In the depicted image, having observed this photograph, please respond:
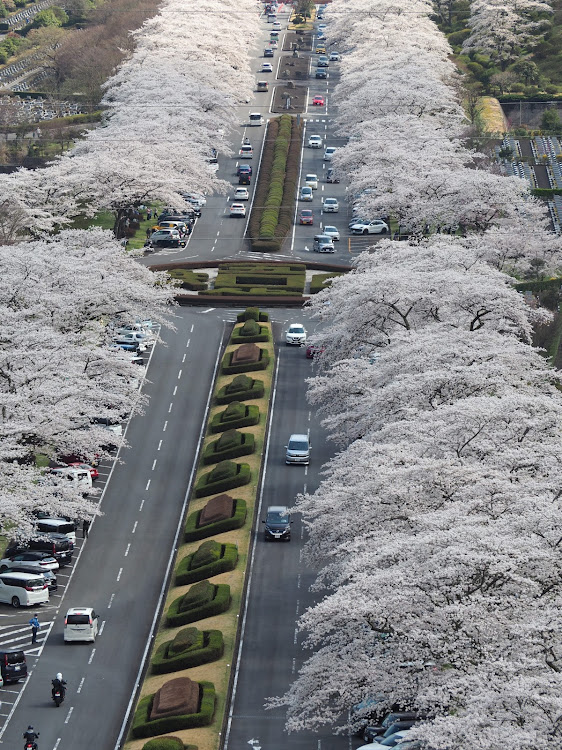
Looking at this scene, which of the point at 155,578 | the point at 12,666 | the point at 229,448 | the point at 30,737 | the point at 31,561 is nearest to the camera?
the point at 30,737

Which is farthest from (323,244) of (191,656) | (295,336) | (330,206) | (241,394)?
(191,656)

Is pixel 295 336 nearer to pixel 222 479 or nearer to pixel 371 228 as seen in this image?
pixel 222 479

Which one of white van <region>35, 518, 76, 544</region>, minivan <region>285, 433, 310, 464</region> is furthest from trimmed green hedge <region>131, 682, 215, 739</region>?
minivan <region>285, 433, 310, 464</region>

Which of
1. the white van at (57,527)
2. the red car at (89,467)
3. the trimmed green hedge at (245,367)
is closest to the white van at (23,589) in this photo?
the white van at (57,527)

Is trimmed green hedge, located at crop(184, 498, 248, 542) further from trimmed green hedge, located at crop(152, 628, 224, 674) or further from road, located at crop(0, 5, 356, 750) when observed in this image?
trimmed green hedge, located at crop(152, 628, 224, 674)

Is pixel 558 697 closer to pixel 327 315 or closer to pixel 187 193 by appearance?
pixel 327 315

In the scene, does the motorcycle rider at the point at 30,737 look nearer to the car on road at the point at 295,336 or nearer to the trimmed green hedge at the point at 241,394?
the trimmed green hedge at the point at 241,394

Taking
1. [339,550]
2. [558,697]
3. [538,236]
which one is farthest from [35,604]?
[538,236]
